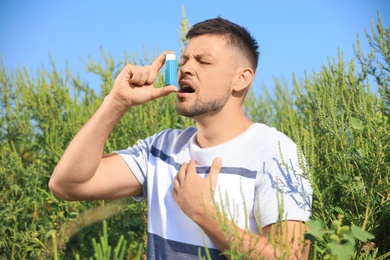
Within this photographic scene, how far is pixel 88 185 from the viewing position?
3154 millimetres

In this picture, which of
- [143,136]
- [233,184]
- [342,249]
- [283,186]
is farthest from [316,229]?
[143,136]

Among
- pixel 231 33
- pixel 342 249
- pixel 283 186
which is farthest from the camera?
pixel 231 33

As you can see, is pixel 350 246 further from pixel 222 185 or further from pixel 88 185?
pixel 88 185

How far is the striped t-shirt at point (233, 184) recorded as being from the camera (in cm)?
270

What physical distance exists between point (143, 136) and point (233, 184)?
7.40 feet

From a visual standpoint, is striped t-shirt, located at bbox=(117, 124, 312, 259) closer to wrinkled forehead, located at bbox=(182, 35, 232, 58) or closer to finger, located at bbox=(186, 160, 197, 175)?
finger, located at bbox=(186, 160, 197, 175)

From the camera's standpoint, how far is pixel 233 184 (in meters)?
2.80

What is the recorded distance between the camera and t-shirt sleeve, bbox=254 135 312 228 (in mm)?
2623

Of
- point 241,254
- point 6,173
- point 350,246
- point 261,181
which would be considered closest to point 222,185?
point 261,181

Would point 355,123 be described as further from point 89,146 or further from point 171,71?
point 89,146

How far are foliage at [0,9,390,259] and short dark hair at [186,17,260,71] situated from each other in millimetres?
433

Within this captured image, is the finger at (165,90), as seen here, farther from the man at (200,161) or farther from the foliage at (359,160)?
the foliage at (359,160)

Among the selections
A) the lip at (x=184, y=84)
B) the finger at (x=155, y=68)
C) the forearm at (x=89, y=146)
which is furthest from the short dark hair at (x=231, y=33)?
the forearm at (x=89, y=146)

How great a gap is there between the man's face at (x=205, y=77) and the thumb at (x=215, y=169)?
310 millimetres
